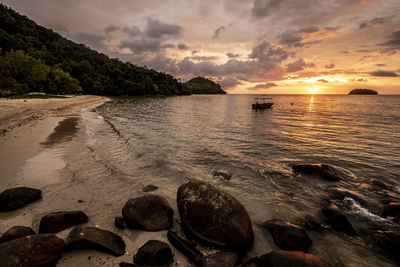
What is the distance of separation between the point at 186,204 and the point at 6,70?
251 feet

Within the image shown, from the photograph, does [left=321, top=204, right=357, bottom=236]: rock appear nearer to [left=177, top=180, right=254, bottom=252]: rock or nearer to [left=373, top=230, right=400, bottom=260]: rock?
[left=373, top=230, right=400, bottom=260]: rock

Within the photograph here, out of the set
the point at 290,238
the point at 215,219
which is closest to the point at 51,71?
the point at 215,219

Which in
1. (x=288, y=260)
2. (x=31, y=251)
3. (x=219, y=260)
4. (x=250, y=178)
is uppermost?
(x=31, y=251)

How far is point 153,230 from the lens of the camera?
468cm

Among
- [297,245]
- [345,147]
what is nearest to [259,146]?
[345,147]

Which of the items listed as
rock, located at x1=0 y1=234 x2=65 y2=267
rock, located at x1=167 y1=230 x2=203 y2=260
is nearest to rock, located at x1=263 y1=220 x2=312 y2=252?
rock, located at x1=167 y1=230 x2=203 y2=260

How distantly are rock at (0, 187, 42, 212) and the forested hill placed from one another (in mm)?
57313

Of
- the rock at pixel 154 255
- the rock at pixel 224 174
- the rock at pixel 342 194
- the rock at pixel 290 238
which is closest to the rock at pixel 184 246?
the rock at pixel 154 255

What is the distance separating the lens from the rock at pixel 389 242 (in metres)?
4.52

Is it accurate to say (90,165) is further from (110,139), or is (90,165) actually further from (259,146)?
(259,146)

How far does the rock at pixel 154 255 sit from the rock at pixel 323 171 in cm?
815

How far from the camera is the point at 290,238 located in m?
4.54

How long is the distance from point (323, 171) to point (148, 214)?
28.1 ft

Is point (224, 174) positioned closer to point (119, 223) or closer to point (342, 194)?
point (342, 194)
